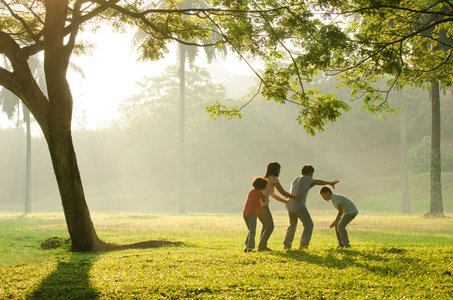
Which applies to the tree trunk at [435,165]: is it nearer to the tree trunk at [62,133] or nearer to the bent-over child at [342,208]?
the bent-over child at [342,208]

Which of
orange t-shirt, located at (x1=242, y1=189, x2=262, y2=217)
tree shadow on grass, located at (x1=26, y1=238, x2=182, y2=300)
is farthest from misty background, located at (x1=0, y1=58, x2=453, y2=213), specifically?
tree shadow on grass, located at (x1=26, y1=238, x2=182, y2=300)

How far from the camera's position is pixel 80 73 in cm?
4003

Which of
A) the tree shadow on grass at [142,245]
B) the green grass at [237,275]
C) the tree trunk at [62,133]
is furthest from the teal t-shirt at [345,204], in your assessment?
the tree trunk at [62,133]

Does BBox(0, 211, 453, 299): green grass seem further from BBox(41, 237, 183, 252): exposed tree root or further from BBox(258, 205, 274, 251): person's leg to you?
BBox(41, 237, 183, 252): exposed tree root

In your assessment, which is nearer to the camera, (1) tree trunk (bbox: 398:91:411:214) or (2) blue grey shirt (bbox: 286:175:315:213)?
(2) blue grey shirt (bbox: 286:175:315:213)

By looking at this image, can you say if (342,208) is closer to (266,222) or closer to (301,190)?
(301,190)

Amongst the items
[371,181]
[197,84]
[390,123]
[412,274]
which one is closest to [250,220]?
[412,274]

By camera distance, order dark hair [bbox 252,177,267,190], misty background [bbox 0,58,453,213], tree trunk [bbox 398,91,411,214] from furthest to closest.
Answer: misty background [bbox 0,58,453,213] < tree trunk [bbox 398,91,411,214] < dark hair [bbox 252,177,267,190]

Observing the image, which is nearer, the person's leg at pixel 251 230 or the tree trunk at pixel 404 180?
the person's leg at pixel 251 230

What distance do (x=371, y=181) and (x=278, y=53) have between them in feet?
123

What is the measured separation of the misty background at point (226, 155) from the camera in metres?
46.7

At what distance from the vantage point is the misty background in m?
46.7

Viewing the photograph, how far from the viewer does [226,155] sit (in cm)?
5512

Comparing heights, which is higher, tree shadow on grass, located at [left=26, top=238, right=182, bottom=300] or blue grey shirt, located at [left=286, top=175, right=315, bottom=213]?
blue grey shirt, located at [left=286, top=175, right=315, bottom=213]
